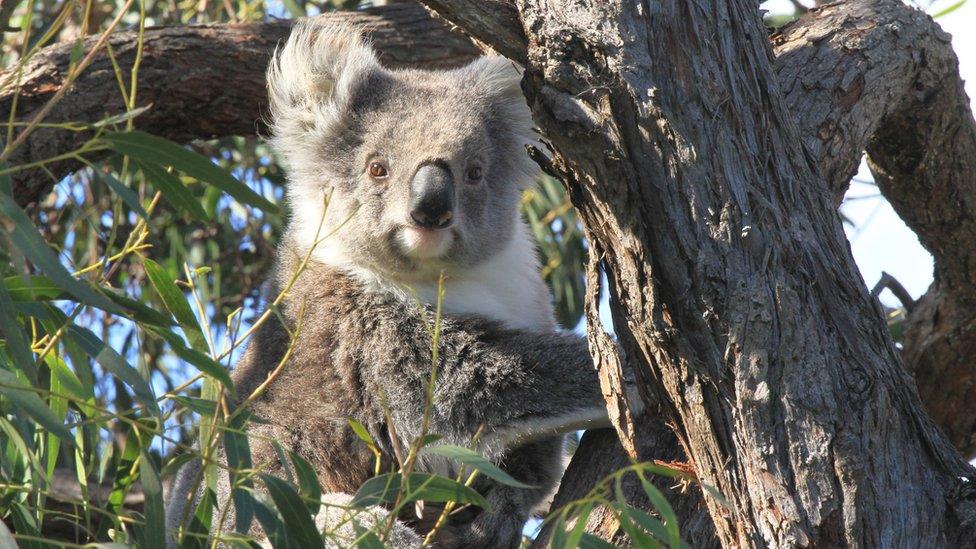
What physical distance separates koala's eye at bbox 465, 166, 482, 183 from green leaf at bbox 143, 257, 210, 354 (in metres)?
1.10

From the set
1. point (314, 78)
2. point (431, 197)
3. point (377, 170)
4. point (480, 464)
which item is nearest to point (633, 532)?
point (480, 464)

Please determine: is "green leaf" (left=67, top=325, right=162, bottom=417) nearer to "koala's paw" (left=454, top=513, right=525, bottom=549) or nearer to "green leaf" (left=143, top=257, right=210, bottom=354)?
"green leaf" (left=143, top=257, right=210, bottom=354)

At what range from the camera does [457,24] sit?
1855mm

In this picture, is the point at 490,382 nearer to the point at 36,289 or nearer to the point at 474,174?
the point at 474,174

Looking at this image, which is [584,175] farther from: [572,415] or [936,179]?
[936,179]

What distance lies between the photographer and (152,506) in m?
1.67

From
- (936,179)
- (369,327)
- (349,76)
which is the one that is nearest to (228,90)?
(349,76)

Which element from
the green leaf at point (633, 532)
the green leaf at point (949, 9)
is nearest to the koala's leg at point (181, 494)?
the green leaf at point (633, 532)

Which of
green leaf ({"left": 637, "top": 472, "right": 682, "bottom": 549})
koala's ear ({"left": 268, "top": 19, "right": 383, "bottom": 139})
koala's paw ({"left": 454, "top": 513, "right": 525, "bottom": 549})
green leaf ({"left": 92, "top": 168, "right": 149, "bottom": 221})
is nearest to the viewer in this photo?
green leaf ({"left": 637, "top": 472, "right": 682, "bottom": 549})

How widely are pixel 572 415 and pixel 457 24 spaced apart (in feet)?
3.42

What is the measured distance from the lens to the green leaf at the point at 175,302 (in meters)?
1.92

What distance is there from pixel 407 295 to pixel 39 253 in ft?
4.98

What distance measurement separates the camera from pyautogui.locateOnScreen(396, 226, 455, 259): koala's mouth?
2.78m

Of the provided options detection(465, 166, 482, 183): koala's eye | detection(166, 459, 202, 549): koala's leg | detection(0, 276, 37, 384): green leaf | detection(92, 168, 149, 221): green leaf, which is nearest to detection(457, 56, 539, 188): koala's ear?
detection(465, 166, 482, 183): koala's eye
